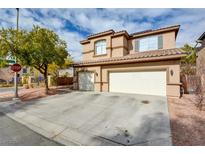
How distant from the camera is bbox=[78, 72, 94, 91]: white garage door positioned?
14.4 m

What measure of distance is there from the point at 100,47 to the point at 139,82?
733 cm

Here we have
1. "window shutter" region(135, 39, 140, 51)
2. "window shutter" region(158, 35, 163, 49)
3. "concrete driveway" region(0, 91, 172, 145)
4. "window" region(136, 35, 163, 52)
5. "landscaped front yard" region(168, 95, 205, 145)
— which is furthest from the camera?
"window shutter" region(135, 39, 140, 51)

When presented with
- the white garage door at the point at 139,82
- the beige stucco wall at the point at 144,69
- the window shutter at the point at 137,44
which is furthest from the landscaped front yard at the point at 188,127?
the window shutter at the point at 137,44

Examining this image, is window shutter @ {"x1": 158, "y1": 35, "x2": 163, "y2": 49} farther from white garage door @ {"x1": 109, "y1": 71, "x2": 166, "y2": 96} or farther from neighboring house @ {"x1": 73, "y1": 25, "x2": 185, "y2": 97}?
white garage door @ {"x1": 109, "y1": 71, "x2": 166, "y2": 96}

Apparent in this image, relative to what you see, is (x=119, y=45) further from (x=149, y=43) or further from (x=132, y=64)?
(x=132, y=64)

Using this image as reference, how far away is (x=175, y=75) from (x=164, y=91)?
1.50 meters

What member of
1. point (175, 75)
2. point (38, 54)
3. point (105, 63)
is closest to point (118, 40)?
point (105, 63)

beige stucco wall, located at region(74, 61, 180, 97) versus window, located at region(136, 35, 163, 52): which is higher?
window, located at region(136, 35, 163, 52)

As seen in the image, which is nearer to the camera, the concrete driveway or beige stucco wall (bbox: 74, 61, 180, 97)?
the concrete driveway

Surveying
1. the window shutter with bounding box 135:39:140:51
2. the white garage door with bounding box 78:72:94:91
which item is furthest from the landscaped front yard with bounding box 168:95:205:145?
the window shutter with bounding box 135:39:140:51

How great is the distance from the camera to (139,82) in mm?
11531

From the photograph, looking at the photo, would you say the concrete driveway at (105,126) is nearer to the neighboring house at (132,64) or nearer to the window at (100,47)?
the neighboring house at (132,64)

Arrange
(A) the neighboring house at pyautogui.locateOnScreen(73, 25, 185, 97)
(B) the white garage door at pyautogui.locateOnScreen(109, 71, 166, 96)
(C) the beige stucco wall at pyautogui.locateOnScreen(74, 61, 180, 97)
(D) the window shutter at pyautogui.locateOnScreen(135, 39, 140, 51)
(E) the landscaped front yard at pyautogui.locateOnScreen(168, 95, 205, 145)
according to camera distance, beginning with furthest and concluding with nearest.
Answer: (D) the window shutter at pyautogui.locateOnScreen(135, 39, 140, 51)
(B) the white garage door at pyautogui.locateOnScreen(109, 71, 166, 96)
(A) the neighboring house at pyautogui.locateOnScreen(73, 25, 185, 97)
(C) the beige stucco wall at pyautogui.locateOnScreen(74, 61, 180, 97)
(E) the landscaped front yard at pyautogui.locateOnScreen(168, 95, 205, 145)

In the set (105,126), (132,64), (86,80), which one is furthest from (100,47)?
(105,126)
